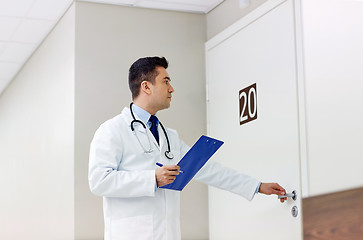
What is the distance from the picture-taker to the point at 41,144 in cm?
488

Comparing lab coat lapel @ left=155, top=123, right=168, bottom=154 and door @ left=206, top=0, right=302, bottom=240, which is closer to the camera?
lab coat lapel @ left=155, top=123, right=168, bottom=154

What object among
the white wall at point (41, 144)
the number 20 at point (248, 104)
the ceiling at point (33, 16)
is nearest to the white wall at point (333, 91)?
the number 20 at point (248, 104)

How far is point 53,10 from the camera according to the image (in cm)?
416

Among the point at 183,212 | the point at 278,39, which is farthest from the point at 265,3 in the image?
the point at 183,212

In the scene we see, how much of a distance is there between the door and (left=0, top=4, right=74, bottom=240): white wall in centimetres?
99

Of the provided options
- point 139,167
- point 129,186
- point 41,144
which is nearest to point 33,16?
point 41,144

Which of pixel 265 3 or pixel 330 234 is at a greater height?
pixel 265 3

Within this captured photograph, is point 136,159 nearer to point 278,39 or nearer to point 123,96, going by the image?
point 278,39

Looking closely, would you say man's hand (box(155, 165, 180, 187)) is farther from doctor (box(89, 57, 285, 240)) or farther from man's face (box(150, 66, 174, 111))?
man's face (box(150, 66, 174, 111))

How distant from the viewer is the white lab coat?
2.43 m

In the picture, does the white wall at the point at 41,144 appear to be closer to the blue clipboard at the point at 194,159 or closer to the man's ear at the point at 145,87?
the man's ear at the point at 145,87

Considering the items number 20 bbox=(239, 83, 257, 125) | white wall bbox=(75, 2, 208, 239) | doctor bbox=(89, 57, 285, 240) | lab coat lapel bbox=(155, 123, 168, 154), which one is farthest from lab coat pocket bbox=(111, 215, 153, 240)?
white wall bbox=(75, 2, 208, 239)

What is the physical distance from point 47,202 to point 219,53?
1.82 metres

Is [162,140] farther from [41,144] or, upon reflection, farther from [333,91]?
[41,144]
